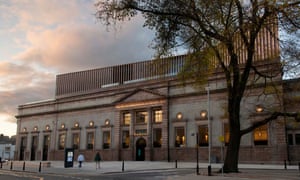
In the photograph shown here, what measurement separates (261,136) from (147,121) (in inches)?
734

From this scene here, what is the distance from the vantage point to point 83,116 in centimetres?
6475

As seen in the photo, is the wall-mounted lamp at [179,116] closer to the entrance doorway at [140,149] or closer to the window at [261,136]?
the entrance doorway at [140,149]

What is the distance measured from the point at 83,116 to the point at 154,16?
47.4m

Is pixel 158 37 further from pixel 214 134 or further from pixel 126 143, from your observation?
pixel 126 143

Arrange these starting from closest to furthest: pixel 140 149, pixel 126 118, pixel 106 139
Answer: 1. pixel 140 149
2. pixel 126 118
3. pixel 106 139

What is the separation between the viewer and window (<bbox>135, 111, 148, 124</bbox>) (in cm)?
5597

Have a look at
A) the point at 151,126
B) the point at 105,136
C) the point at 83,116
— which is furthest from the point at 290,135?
the point at 83,116

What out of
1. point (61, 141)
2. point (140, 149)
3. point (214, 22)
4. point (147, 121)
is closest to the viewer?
point (214, 22)

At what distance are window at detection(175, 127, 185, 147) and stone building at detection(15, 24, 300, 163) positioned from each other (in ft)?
0.49

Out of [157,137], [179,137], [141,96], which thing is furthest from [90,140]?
[179,137]

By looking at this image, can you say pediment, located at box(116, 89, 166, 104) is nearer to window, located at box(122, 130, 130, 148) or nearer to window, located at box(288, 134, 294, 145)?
window, located at box(122, 130, 130, 148)

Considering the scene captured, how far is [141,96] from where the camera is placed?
56406mm

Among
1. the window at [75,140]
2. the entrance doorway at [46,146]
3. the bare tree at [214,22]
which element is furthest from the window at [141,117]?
the bare tree at [214,22]

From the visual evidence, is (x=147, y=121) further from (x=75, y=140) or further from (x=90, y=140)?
(x=75, y=140)
